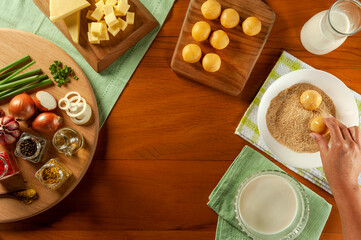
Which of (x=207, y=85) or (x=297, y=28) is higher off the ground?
(x=297, y=28)

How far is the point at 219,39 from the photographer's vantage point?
941 millimetres

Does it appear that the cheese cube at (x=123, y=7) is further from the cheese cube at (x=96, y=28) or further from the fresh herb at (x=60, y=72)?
the fresh herb at (x=60, y=72)

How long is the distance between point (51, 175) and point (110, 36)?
50cm

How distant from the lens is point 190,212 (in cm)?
103

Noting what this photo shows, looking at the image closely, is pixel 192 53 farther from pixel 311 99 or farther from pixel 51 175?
pixel 51 175

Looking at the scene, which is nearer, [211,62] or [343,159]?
[343,159]

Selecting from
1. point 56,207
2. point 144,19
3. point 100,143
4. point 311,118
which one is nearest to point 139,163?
point 100,143

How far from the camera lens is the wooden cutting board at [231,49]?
0.99 metres

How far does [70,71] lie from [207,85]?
0.47m

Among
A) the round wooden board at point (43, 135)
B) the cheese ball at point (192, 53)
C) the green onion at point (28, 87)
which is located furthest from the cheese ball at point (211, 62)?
the green onion at point (28, 87)

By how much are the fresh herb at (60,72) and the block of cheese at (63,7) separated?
150 millimetres

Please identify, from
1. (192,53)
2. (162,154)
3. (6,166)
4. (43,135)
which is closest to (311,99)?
(192,53)

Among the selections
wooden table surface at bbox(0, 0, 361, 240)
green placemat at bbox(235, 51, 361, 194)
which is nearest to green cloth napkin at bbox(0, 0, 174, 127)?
wooden table surface at bbox(0, 0, 361, 240)

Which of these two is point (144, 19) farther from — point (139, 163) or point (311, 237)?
point (311, 237)
